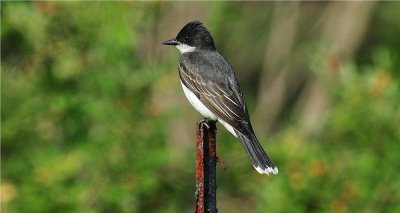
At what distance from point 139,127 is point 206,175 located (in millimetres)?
4536

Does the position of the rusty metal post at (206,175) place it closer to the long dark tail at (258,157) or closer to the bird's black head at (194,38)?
the long dark tail at (258,157)

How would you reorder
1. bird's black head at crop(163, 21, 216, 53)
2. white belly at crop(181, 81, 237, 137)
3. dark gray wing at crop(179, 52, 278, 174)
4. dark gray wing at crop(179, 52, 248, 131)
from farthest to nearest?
bird's black head at crop(163, 21, 216, 53), white belly at crop(181, 81, 237, 137), dark gray wing at crop(179, 52, 248, 131), dark gray wing at crop(179, 52, 278, 174)

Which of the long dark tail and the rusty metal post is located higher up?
the long dark tail

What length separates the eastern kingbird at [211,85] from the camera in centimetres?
637

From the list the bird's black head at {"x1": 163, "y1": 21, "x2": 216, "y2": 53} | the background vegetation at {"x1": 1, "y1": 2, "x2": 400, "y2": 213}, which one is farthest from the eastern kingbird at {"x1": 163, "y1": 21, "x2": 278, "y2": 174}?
the background vegetation at {"x1": 1, "y1": 2, "x2": 400, "y2": 213}

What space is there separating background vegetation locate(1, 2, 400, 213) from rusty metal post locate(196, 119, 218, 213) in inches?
147

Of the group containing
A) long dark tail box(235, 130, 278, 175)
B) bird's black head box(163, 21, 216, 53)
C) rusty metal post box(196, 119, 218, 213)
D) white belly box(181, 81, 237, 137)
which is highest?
bird's black head box(163, 21, 216, 53)

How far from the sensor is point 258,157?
5.75m

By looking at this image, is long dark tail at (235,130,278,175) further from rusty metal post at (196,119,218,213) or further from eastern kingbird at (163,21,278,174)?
rusty metal post at (196,119,218,213)

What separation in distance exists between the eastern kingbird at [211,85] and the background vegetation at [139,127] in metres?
1.18

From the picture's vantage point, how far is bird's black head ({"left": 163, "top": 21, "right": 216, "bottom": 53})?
7445mm

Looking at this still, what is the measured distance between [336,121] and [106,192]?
1.98 meters

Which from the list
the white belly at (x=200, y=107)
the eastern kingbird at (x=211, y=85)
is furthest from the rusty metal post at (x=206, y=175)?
the white belly at (x=200, y=107)

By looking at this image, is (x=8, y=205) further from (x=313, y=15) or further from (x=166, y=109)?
(x=313, y=15)
